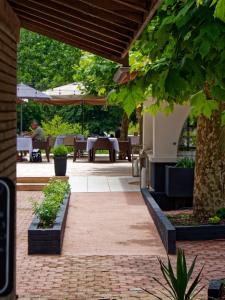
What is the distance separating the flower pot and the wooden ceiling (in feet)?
33.1

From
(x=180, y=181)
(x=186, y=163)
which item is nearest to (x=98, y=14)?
(x=180, y=181)

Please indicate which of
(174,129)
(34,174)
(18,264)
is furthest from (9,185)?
(34,174)

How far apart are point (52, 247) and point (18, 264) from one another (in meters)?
0.74

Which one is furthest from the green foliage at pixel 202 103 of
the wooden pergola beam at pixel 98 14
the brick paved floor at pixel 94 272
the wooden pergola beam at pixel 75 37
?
the brick paved floor at pixel 94 272

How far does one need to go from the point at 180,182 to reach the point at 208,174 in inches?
98.1

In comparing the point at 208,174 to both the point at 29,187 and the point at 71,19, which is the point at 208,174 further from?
the point at 29,187

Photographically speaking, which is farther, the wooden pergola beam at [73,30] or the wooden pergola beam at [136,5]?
the wooden pergola beam at [73,30]

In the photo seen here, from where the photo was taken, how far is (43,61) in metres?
39.8

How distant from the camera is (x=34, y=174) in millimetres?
19266

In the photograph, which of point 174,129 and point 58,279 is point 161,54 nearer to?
point 58,279

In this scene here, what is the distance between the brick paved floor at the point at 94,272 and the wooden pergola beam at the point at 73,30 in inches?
101

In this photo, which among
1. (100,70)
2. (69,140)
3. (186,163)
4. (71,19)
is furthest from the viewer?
(69,140)

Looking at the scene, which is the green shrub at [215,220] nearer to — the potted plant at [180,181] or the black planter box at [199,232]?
the black planter box at [199,232]

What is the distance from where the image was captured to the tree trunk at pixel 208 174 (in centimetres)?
1146
